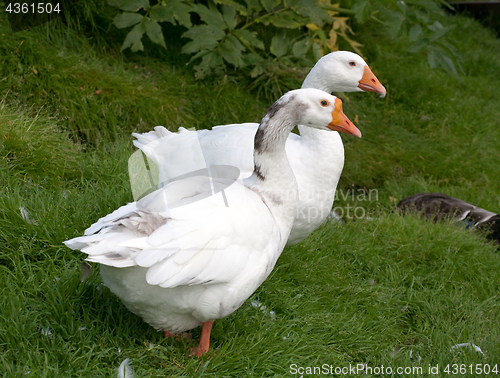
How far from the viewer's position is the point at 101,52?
538 centimetres

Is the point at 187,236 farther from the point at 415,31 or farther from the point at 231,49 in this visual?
the point at 415,31

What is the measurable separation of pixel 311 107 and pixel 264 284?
48.9 inches

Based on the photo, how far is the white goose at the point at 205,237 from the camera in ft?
7.27

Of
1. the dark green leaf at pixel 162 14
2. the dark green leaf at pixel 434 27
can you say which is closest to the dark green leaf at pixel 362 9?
the dark green leaf at pixel 434 27

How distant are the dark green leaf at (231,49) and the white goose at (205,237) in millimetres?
2555

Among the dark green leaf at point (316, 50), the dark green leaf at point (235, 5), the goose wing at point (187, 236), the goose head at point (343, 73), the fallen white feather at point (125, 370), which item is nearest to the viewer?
the goose wing at point (187, 236)

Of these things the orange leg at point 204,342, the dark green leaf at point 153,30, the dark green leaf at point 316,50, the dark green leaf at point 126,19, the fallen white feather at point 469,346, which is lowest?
the fallen white feather at point 469,346

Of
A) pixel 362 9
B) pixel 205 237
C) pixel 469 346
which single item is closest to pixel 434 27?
pixel 362 9

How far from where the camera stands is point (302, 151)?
3.45 meters

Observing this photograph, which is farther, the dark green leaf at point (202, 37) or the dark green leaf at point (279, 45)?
the dark green leaf at point (279, 45)

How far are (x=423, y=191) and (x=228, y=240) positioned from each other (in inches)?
148

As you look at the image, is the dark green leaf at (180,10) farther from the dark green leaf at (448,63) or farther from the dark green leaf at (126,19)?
the dark green leaf at (448,63)

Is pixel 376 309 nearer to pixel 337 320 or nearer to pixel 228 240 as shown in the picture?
pixel 337 320

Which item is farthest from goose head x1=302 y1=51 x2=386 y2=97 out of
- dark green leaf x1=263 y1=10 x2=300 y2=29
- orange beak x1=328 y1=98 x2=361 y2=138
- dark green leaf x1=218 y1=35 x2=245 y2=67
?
dark green leaf x1=263 y1=10 x2=300 y2=29
